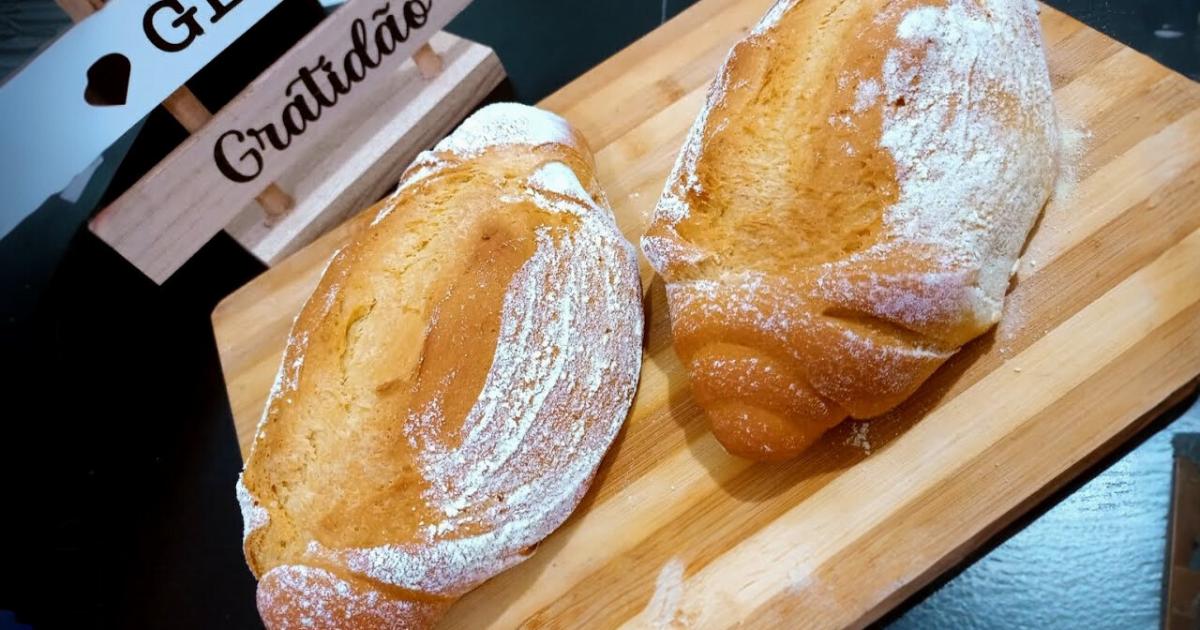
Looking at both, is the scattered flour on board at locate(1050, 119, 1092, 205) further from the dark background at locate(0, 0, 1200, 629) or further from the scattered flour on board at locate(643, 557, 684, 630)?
the scattered flour on board at locate(643, 557, 684, 630)

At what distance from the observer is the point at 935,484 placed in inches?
44.1

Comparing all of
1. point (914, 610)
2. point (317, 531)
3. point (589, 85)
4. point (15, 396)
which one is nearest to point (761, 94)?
point (589, 85)

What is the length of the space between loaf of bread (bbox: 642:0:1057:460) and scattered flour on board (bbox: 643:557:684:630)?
0.19 metres

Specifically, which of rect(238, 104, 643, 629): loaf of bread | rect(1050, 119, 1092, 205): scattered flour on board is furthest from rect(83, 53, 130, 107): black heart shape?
rect(1050, 119, 1092, 205): scattered flour on board

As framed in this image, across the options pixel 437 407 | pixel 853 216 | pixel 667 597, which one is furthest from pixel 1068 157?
pixel 437 407

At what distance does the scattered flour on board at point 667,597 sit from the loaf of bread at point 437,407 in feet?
0.54

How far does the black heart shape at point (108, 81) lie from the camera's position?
1251 millimetres

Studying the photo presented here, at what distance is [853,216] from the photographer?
1130mm

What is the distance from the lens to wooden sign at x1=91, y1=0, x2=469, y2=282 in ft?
4.66

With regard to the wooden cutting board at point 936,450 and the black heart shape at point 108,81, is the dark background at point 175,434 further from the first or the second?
the black heart shape at point 108,81

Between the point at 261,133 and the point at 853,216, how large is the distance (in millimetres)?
1020

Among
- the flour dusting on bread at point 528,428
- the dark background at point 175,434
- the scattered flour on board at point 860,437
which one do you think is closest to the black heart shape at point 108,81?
the dark background at point 175,434

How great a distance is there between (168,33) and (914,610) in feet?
4.52

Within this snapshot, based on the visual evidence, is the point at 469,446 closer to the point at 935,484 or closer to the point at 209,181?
the point at 935,484
